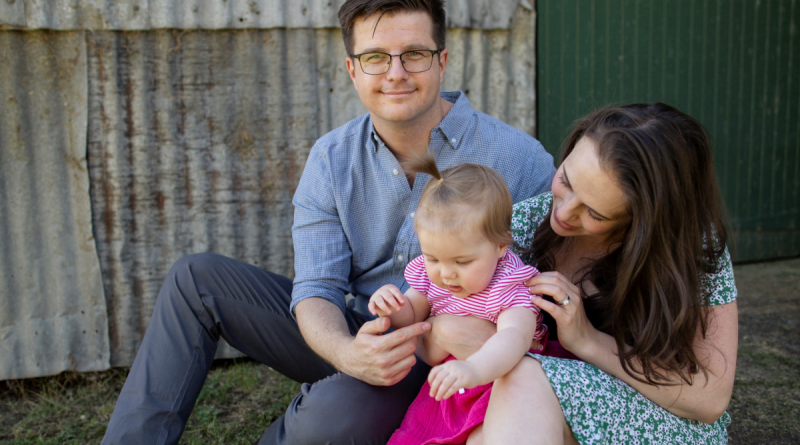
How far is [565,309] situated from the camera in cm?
169

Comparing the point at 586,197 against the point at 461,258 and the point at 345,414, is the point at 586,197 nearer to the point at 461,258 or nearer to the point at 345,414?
the point at 461,258

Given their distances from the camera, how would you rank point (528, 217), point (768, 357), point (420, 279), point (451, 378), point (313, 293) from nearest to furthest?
1. point (451, 378)
2. point (420, 279)
3. point (528, 217)
4. point (313, 293)
5. point (768, 357)

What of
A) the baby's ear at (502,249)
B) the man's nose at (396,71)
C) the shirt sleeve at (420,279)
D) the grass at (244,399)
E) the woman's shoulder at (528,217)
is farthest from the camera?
the grass at (244,399)

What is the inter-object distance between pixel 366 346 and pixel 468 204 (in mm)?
577

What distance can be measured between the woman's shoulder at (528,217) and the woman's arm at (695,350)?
42 centimetres

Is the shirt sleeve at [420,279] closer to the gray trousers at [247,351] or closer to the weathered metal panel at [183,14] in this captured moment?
the gray trousers at [247,351]

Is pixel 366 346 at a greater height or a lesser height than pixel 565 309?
lesser

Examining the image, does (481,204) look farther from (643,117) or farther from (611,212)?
(643,117)

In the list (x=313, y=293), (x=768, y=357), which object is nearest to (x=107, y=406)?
(x=313, y=293)

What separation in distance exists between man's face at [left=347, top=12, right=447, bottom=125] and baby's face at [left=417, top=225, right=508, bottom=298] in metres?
0.78

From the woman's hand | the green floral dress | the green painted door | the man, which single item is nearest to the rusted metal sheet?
the green painted door

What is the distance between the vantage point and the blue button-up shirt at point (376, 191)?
241cm

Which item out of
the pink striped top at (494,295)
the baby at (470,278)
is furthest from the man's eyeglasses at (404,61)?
the pink striped top at (494,295)

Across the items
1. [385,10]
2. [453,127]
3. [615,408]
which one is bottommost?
[615,408]
